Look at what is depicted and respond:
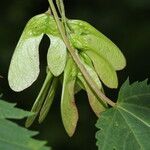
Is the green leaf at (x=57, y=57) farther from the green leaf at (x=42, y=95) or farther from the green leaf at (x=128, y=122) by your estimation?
the green leaf at (x=128, y=122)

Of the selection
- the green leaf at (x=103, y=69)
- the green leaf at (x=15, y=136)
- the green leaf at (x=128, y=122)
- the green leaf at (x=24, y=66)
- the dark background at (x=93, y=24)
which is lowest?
the dark background at (x=93, y=24)

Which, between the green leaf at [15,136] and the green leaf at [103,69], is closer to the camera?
the green leaf at [15,136]

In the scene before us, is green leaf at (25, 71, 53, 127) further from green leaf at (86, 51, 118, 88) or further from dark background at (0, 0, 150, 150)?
dark background at (0, 0, 150, 150)

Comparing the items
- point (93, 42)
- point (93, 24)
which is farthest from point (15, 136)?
point (93, 24)

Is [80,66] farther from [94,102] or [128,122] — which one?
[128,122]

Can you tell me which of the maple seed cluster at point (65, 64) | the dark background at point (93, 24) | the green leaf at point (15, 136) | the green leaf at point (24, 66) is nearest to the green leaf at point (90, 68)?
the maple seed cluster at point (65, 64)

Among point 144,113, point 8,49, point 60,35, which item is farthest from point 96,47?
point 8,49
